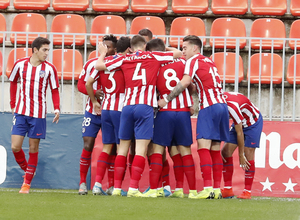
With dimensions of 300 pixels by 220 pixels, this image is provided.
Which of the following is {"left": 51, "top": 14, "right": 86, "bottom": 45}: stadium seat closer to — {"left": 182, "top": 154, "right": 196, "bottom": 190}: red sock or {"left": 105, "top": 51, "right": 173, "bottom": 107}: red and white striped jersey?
{"left": 105, "top": 51, "right": 173, "bottom": 107}: red and white striped jersey

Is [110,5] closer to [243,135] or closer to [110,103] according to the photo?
[110,103]

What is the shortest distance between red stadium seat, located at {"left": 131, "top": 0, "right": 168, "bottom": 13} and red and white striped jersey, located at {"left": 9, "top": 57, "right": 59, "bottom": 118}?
444 cm

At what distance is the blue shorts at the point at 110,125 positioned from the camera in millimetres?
6301

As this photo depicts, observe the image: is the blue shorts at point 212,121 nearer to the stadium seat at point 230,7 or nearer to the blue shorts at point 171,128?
the blue shorts at point 171,128

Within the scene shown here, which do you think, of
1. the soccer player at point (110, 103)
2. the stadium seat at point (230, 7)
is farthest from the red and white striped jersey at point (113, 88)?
the stadium seat at point (230, 7)

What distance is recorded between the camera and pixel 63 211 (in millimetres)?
4555

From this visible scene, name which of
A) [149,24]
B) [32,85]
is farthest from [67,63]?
[149,24]

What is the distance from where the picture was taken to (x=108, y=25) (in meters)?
10.3

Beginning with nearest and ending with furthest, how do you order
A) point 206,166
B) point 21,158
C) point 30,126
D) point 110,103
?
1. point 206,166
2. point 110,103
3. point 30,126
4. point 21,158

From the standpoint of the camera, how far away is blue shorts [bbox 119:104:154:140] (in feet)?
19.4

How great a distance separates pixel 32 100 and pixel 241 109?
8.86 feet

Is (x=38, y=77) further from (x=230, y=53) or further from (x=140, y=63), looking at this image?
(x=230, y=53)

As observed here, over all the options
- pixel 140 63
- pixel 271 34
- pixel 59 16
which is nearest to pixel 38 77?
pixel 140 63

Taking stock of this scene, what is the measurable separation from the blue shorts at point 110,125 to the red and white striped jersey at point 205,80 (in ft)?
3.44
